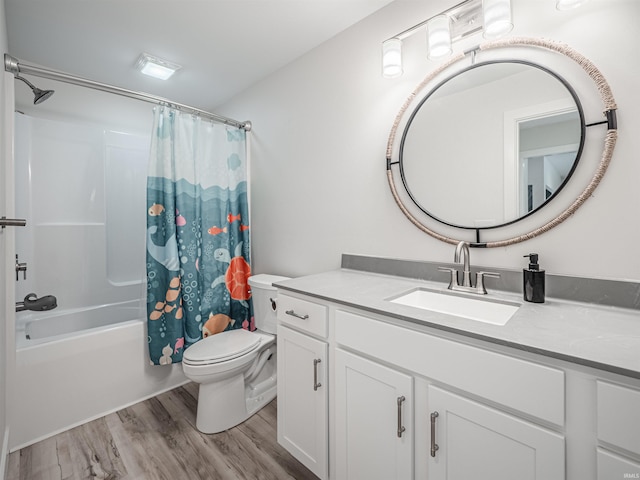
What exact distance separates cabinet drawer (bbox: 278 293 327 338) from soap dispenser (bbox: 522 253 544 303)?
2.48 ft

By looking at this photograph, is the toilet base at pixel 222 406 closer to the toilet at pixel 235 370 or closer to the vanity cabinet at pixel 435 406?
the toilet at pixel 235 370

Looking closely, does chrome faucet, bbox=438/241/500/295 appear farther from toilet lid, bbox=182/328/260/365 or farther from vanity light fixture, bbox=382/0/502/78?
toilet lid, bbox=182/328/260/365

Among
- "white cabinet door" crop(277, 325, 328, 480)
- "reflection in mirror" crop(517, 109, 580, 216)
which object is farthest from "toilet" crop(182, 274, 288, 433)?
"reflection in mirror" crop(517, 109, 580, 216)

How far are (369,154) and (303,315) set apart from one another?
3.16 feet

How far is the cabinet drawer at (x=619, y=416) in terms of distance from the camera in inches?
24.1

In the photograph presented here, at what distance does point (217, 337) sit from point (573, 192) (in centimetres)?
195

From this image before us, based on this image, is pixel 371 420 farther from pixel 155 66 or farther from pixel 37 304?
pixel 155 66

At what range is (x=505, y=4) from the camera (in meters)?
1.14

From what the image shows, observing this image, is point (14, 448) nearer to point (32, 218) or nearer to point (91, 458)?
point (91, 458)

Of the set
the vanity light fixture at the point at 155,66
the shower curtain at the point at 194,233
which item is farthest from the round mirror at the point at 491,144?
the vanity light fixture at the point at 155,66

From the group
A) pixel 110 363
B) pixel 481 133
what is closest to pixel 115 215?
pixel 110 363

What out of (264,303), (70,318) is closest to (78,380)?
(70,318)

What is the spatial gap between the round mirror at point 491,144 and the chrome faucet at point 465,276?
5.9 inches

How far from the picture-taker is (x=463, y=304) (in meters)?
1.23
